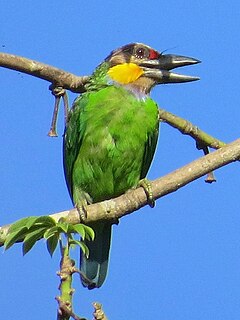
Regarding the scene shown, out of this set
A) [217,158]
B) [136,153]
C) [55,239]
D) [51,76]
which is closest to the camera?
[55,239]

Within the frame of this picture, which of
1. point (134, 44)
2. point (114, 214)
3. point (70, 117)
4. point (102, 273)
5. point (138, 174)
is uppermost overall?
point (134, 44)

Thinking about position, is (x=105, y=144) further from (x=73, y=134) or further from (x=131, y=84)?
(x=131, y=84)

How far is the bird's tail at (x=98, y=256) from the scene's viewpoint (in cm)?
451

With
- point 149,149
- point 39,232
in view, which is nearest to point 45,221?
point 39,232

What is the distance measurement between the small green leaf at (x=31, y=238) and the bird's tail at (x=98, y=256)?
2.40 meters

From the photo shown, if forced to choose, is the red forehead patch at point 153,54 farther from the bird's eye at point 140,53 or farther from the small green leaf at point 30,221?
the small green leaf at point 30,221

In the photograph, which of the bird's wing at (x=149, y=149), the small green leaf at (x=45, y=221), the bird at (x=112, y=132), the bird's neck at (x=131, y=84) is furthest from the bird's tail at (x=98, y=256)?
the small green leaf at (x=45, y=221)

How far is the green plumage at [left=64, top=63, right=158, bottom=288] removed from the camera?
14.2 ft

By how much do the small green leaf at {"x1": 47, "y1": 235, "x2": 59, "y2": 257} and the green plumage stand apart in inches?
84.3

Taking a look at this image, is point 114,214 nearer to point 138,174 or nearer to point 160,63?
point 138,174

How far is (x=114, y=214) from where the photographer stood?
3.32 meters

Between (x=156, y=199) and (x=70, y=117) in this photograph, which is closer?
(x=156, y=199)

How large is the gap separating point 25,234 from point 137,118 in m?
2.33

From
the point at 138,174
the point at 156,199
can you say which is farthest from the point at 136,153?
the point at 156,199
